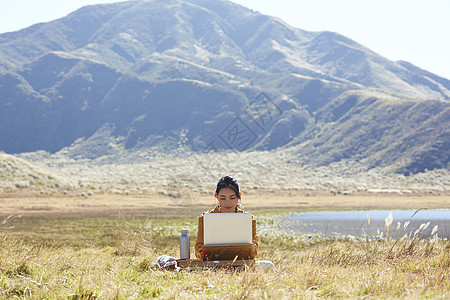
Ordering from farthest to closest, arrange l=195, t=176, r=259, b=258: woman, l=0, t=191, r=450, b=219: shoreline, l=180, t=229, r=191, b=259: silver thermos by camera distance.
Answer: l=0, t=191, r=450, b=219: shoreline, l=180, t=229, r=191, b=259: silver thermos, l=195, t=176, r=259, b=258: woman

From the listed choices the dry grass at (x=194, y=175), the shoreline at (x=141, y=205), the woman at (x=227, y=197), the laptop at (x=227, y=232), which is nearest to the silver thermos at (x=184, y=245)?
the woman at (x=227, y=197)

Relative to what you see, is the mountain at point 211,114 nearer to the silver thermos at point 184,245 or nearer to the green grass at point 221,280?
the green grass at point 221,280

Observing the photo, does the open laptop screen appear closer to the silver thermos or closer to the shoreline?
the silver thermos

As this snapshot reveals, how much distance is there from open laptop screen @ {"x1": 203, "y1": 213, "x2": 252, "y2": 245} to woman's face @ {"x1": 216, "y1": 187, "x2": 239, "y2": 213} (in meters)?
0.39

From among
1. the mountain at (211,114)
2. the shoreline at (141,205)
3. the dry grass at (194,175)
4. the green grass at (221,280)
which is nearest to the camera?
the green grass at (221,280)

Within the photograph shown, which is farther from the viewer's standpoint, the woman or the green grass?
the woman

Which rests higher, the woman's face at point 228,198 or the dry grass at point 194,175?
the woman's face at point 228,198

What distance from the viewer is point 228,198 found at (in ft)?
19.9

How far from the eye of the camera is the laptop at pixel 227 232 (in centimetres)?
569

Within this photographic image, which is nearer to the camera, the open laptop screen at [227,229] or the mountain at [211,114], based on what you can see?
the open laptop screen at [227,229]

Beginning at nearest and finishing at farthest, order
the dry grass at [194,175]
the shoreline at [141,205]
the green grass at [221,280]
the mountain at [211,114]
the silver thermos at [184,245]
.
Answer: the green grass at [221,280], the silver thermos at [184,245], the shoreline at [141,205], the dry grass at [194,175], the mountain at [211,114]

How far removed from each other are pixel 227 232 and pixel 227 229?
42 mm

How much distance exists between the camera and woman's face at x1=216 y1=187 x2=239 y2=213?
6.03m

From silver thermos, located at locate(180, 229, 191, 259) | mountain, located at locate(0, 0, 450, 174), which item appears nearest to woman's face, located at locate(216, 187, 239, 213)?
silver thermos, located at locate(180, 229, 191, 259)
